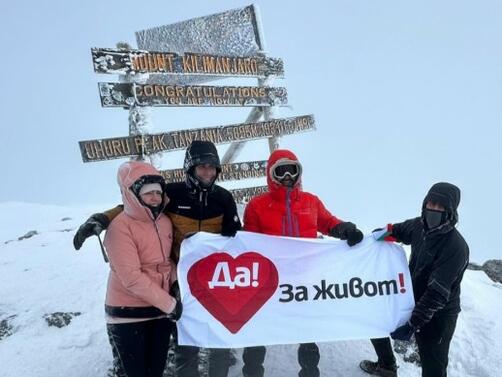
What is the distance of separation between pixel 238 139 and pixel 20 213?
10542 millimetres

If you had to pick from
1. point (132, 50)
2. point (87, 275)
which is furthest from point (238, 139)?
point (87, 275)

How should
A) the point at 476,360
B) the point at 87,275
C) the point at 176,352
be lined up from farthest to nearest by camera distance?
the point at 87,275, the point at 476,360, the point at 176,352

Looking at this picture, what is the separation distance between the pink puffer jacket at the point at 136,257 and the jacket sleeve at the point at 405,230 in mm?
2386

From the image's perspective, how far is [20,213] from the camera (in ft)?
47.8

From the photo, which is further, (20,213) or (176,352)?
(20,213)

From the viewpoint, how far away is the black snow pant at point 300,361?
443 cm

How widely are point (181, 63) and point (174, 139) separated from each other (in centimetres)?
153

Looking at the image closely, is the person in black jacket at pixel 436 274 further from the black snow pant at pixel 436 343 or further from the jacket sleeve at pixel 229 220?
the jacket sleeve at pixel 229 220

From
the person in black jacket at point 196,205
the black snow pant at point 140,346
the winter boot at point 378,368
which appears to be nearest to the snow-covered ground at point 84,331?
the winter boot at point 378,368

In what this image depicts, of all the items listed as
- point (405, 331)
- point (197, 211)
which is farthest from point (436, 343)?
point (197, 211)

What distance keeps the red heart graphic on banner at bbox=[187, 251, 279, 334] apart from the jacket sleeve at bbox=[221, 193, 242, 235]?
274 millimetres

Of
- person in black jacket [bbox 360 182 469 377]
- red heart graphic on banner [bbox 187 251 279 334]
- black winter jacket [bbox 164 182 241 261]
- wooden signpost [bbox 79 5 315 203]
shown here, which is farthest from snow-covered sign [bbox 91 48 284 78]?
person in black jacket [bbox 360 182 469 377]

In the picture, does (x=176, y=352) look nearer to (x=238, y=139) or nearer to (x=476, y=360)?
(x=476, y=360)

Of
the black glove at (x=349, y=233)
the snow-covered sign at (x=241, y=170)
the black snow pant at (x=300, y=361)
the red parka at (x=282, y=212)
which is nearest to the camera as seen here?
the black glove at (x=349, y=233)
